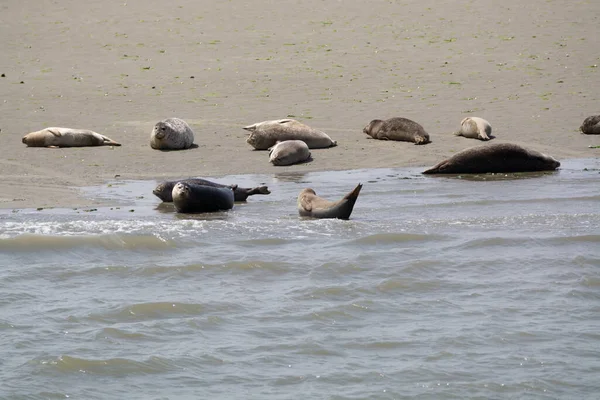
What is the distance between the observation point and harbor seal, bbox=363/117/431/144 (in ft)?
39.6

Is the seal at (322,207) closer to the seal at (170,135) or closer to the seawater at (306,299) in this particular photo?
the seawater at (306,299)

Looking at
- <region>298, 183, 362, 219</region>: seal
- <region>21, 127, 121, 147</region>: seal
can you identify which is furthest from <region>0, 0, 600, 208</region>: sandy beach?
<region>298, 183, 362, 219</region>: seal

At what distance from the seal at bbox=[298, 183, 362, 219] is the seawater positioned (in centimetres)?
10

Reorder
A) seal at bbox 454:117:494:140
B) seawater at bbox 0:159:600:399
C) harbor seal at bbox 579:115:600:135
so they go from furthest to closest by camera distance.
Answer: harbor seal at bbox 579:115:600:135, seal at bbox 454:117:494:140, seawater at bbox 0:159:600:399

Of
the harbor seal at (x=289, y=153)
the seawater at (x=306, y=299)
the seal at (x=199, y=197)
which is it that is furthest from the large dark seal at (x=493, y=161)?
the seal at (x=199, y=197)

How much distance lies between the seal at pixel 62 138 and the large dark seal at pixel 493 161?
4.11 m

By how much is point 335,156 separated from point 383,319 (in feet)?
19.8

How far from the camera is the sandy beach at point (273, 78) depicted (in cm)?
1134

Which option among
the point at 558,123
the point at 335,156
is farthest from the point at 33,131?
the point at 558,123

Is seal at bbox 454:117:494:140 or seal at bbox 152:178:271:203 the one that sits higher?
seal at bbox 454:117:494:140

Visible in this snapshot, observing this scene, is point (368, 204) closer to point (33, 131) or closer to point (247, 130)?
point (247, 130)

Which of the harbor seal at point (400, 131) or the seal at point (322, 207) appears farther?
the harbor seal at point (400, 131)

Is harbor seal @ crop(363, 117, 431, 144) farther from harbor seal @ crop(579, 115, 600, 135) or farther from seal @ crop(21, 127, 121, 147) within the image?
seal @ crop(21, 127, 121, 147)

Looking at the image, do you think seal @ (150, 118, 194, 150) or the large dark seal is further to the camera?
seal @ (150, 118, 194, 150)
